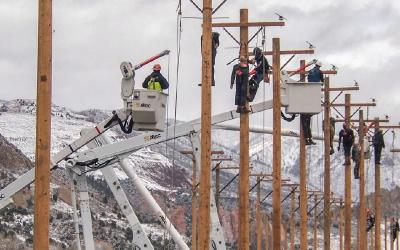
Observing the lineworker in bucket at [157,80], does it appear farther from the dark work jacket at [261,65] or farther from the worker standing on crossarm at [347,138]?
the worker standing on crossarm at [347,138]

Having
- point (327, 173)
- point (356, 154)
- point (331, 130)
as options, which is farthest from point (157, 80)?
point (356, 154)

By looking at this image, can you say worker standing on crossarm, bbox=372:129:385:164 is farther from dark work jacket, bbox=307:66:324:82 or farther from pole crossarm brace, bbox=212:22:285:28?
pole crossarm brace, bbox=212:22:285:28

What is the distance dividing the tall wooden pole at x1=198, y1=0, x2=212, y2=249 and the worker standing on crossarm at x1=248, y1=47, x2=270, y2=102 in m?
3.32

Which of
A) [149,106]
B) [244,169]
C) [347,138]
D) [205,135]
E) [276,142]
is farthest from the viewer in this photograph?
[347,138]

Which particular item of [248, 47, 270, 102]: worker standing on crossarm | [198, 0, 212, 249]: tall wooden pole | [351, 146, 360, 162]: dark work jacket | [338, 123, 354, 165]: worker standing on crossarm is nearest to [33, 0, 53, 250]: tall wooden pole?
[198, 0, 212, 249]: tall wooden pole

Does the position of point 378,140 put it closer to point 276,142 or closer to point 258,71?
point 276,142

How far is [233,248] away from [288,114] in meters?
102

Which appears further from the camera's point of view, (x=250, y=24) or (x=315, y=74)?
(x=315, y=74)

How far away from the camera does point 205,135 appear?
19734 millimetres

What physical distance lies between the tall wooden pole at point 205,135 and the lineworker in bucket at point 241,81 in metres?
2.12

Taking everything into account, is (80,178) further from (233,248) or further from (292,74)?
(233,248)

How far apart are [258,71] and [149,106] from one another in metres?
3.42

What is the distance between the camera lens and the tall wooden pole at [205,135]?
19.6 metres

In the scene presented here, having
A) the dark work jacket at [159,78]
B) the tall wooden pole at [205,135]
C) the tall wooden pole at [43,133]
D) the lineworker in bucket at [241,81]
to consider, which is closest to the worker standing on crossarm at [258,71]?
the lineworker in bucket at [241,81]
